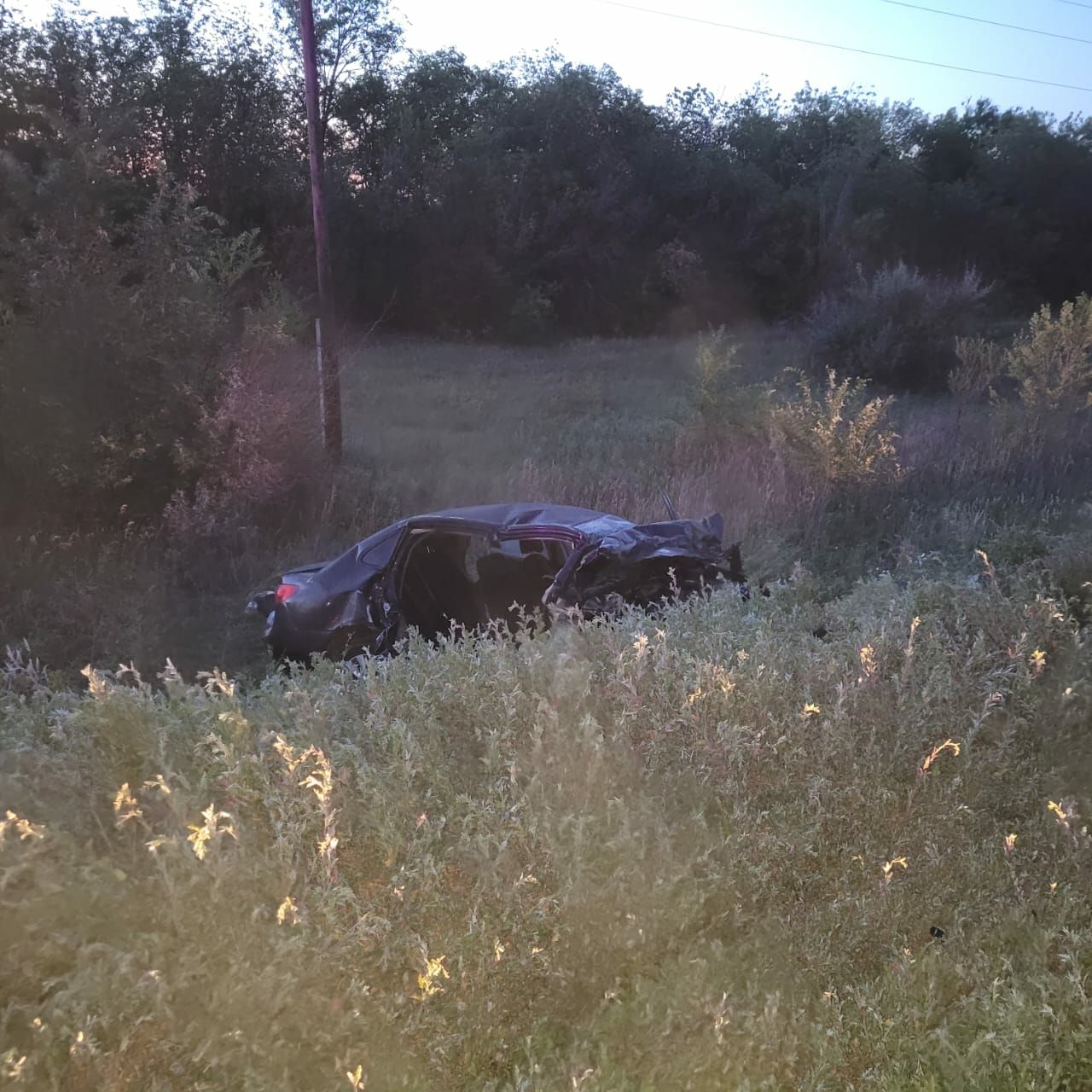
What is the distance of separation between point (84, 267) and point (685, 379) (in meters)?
16.3

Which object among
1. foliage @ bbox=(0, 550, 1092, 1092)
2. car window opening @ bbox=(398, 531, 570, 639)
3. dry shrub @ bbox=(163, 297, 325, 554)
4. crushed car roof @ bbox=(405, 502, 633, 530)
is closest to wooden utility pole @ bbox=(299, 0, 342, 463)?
dry shrub @ bbox=(163, 297, 325, 554)

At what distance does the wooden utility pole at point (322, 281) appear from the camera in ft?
40.8

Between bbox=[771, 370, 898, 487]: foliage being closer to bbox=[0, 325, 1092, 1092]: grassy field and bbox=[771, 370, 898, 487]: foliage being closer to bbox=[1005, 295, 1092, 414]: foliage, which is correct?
bbox=[1005, 295, 1092, 414]: foliage

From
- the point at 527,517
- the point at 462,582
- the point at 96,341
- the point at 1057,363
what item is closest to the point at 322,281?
the point at 96,341

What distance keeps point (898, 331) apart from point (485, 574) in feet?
66.3

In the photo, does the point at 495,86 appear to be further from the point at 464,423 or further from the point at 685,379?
the point at 464,423

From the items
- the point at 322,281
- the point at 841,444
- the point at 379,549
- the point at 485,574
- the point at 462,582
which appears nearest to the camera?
the point at 379,549

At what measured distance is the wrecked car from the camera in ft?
17.9

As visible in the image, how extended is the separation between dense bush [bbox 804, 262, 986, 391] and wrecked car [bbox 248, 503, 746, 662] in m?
19.0

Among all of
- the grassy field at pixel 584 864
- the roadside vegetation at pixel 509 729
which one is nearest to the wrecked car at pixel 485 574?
the roadside vegetation at pixel 509 729

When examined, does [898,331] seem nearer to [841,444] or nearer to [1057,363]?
[1057,363]

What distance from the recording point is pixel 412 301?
31891 mm

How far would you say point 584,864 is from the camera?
257 cm

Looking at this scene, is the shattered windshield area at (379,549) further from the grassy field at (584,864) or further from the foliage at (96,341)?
the foliage at (96,341)
